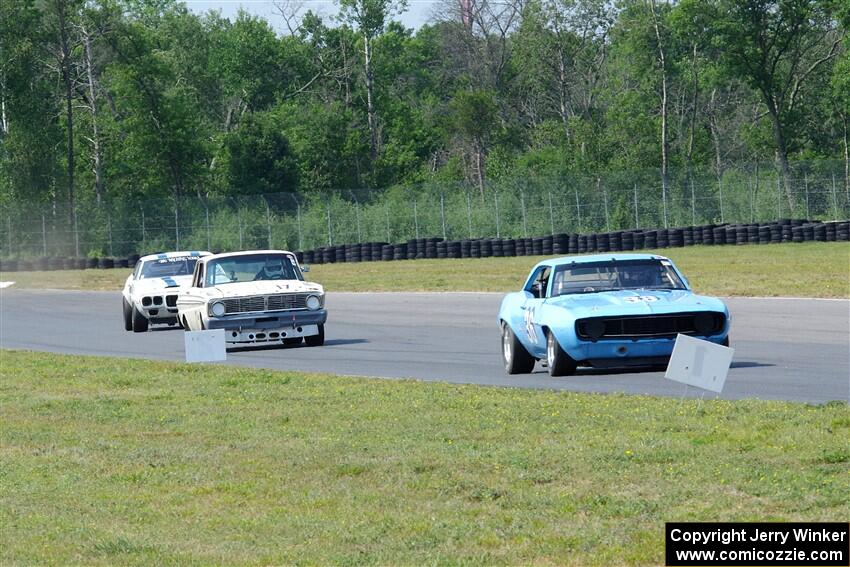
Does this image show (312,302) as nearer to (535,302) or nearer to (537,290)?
(537,290)

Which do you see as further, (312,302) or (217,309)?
(312,302)

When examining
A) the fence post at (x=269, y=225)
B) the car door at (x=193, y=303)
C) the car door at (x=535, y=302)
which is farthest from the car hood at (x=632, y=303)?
the fence post at (x=269, y=225)

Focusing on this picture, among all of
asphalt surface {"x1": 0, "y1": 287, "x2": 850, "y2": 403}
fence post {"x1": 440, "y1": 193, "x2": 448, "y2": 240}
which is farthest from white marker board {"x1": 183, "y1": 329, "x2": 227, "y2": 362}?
fence post {"x1": 440, "y1": 193, "x2": 448, "y2": 240}

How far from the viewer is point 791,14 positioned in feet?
204

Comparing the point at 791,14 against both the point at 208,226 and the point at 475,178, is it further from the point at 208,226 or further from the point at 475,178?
the point at 208,226

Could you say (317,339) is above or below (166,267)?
below

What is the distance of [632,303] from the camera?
14.2 metres

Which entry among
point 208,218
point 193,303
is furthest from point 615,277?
point 208,218

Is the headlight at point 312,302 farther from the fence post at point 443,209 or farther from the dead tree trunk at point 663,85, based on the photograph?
the dead tree trunk at point 663,85

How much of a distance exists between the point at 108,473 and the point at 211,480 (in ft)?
2.96

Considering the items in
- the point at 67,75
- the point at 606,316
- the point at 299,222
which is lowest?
the point at 606,316

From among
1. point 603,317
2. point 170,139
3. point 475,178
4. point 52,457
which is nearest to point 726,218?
point 475,178

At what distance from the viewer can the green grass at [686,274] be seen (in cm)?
2865

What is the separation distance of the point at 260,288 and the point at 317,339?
1176 mm
